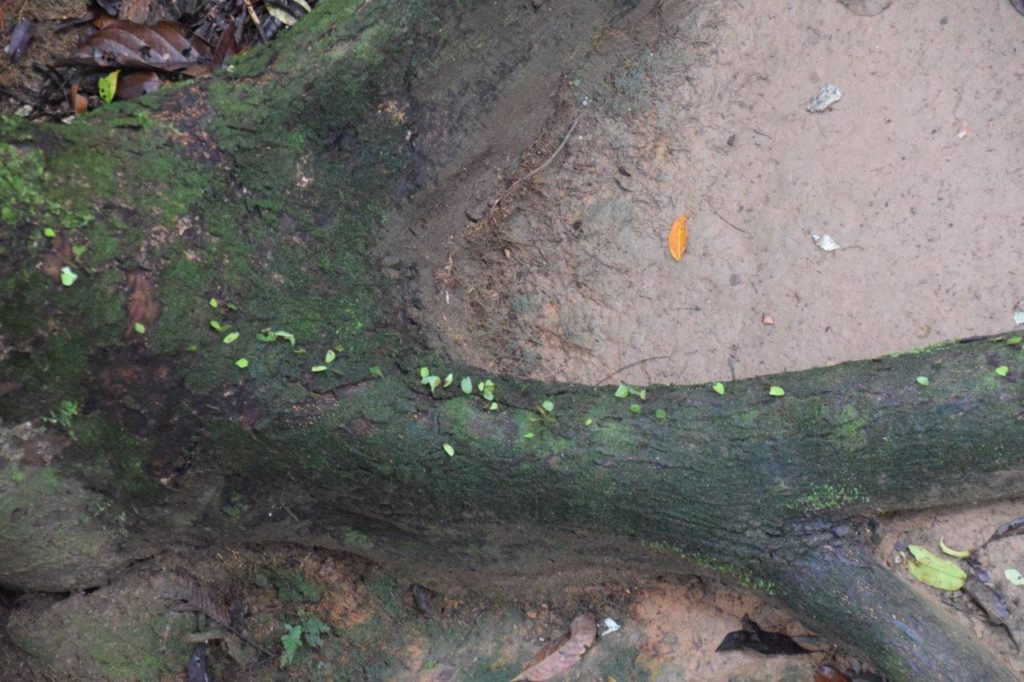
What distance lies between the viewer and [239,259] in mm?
2471

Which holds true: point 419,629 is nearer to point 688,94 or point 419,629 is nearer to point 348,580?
point 348,580

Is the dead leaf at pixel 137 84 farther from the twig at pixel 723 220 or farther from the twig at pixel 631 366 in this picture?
the twig at pixel 723 220

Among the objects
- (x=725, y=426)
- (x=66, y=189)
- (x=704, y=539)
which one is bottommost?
(x=704, y=539)

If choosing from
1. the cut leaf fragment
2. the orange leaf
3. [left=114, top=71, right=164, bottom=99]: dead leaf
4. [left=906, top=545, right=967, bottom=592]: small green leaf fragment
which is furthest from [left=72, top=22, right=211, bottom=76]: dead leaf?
[left=906, top=545, right=967, bottom=592]: small green leaf fragment

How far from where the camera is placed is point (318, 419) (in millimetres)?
2363

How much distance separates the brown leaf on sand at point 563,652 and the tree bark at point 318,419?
0.36 meters

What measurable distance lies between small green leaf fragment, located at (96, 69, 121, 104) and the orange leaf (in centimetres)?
217

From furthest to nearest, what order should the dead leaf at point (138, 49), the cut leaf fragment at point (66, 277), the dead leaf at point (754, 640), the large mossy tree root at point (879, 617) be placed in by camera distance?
the dead leaf at point (138, 49)
the dead leaf at point (754, 640)
the large mossy tree root at point (879, 617)
the cut leaf fragment at point (66, 277)

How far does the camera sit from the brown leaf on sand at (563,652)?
282 centimetres

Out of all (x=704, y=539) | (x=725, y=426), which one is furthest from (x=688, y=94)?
(x=704, y=539)

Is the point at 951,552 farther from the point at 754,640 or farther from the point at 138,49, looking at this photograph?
the point at 138,49

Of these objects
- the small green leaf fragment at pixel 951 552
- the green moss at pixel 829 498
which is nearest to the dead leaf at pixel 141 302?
the green moss at pixel 829 498

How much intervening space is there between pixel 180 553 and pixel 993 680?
7.87 ft

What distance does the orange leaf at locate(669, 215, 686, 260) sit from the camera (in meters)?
3.33
